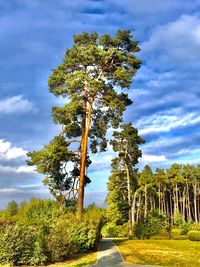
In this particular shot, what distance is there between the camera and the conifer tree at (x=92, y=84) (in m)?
24.9

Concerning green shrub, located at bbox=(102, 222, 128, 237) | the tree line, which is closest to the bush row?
green shrub, located at bbox=(102, 222, 128, 237)

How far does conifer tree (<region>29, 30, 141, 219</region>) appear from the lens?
24.9 m

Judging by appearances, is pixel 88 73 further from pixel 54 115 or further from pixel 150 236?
pixel 150 236

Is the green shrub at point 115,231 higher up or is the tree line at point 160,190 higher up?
the tree line at point 160,190

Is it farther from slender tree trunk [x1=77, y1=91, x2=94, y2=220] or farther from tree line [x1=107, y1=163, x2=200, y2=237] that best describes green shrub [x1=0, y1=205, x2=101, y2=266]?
tree line [x1=107, y1=163, x2=200, y2=237]

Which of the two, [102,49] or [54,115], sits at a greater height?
[102,49]

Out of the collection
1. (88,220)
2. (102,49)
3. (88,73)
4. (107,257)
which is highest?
(102,49)

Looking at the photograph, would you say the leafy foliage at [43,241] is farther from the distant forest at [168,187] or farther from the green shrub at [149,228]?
the distant forest at [168,187]

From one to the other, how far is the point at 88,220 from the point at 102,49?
12542 mm

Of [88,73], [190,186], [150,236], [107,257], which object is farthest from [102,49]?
[190,186]

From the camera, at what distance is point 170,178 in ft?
271

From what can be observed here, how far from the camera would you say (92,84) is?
24812 millimetres

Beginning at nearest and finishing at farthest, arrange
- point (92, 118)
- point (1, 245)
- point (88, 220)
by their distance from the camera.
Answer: point (1, 245) < point (88, 220) < point (92, 118)

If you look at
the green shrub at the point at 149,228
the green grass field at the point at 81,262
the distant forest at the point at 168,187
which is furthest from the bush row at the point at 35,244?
the distant forest at the point at 168,187
